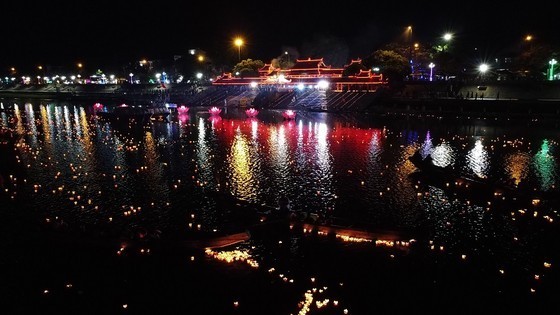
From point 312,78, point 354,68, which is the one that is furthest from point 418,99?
point 312,78

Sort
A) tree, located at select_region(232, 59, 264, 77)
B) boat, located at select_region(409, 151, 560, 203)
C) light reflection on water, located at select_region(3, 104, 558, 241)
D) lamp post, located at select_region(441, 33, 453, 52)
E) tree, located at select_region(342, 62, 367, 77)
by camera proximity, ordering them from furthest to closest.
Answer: tree, located at select_region(232, 59, 264, 77)
lamp post, located at select_region(441, 33, 453, 52)
tree, located at select_region(342, 62, 367, 77)
light reflection on water, located at select_region(3, 104, 558, 241)
boat, located at select_region(409, 151, 560, 203)

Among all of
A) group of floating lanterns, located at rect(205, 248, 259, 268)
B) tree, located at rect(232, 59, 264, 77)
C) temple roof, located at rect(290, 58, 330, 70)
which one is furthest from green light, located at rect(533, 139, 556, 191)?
tree, located at rect(232, 59, 264, 77)

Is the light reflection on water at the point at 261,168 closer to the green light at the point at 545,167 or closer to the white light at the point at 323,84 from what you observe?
the green light at the point at 545,167

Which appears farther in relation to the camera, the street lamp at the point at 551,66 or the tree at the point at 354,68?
the tree at the point at 354,68

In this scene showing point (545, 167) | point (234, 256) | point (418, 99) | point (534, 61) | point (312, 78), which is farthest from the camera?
point (312, 78)

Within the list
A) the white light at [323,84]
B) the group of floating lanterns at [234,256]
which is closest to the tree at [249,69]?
the white light at [323,84]

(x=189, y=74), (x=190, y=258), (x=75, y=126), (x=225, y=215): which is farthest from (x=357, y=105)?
(x=189, y=74)

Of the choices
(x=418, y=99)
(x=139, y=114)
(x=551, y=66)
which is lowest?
(x=139, y=114)

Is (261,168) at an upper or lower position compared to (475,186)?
lower

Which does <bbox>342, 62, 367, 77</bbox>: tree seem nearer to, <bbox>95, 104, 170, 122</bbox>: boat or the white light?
the white light

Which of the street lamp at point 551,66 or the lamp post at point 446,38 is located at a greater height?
the lamp post at point 446,38

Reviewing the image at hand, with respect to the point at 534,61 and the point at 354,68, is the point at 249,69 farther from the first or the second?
the point at 534,61

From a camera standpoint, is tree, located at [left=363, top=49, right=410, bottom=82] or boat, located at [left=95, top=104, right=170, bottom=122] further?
tree, located at [left=363, top=49, right=410, bottom=82]

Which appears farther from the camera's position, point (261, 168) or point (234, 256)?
point (261, 168)
